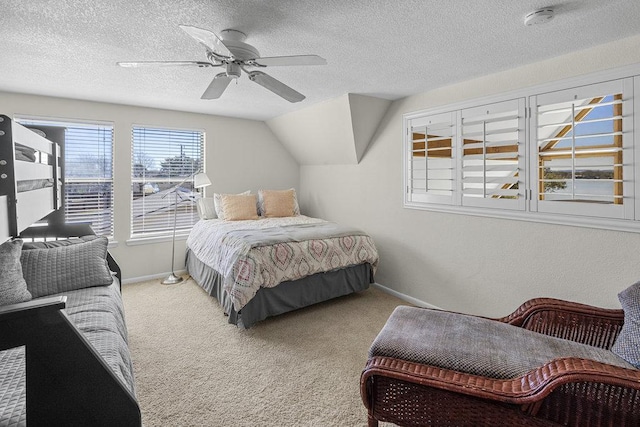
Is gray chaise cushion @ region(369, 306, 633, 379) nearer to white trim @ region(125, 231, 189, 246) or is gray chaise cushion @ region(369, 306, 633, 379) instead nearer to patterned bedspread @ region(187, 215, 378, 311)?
patterned bedspread @ region(187, 215, 378, 311)

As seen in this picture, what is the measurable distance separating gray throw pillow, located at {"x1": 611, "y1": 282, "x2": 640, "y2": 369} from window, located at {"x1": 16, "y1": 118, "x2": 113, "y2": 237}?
15.2ft

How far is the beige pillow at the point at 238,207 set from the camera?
416 centimetres

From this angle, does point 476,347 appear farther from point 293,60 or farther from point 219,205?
point 219,205

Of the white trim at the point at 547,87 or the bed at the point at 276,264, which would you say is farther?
the bed at the point at 276,264

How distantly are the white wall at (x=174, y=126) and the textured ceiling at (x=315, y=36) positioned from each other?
558 mm

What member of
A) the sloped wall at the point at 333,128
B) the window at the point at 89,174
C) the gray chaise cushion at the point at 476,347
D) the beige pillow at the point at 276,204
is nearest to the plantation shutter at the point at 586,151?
the gray chaise cushion at the point at 476,347

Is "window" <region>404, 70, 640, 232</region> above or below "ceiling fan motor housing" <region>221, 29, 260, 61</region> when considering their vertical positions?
below

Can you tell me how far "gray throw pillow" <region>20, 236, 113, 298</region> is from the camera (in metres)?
2.08

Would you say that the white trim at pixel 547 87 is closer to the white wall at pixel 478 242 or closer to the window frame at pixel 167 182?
the white wall at pixel 478 242

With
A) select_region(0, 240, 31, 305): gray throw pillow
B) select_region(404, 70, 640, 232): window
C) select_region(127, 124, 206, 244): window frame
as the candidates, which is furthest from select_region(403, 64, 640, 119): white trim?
select_region(0, 240, 31, 305): gray throw pillow

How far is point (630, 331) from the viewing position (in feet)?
4.94

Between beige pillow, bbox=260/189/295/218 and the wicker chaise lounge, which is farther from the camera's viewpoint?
beige pillow, bbox=260/189/295/218

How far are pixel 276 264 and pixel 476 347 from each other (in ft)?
5.88

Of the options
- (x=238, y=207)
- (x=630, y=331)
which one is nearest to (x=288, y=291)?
(x=238, y=207)
